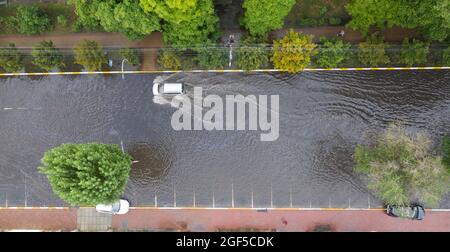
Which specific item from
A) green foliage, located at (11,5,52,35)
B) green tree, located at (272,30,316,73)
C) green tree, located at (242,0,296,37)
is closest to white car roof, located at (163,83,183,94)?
green tree, located at (242,0,296,37)

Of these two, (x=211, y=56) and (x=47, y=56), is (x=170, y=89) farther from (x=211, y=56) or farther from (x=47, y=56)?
(x=47, y=56)

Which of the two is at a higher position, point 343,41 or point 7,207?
point 343,41

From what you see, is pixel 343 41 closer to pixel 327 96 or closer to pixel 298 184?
pixel 327 96

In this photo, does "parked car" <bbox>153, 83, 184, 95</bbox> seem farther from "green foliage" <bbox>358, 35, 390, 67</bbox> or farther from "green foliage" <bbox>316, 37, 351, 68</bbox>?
"green foliage" <bbox>358, 35, 390, 67</bbox>


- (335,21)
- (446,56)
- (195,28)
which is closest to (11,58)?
(195,28)

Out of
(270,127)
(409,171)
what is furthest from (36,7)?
(409,171)

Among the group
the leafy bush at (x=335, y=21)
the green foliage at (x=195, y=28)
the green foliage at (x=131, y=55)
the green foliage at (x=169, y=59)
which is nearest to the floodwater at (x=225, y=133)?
the green foliage at (x=131, y=55)
